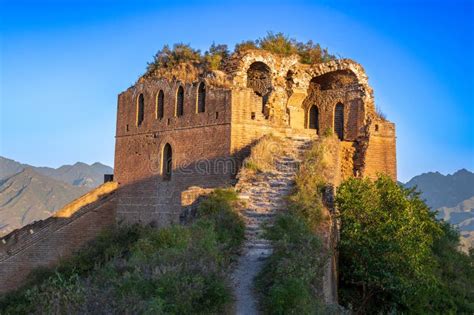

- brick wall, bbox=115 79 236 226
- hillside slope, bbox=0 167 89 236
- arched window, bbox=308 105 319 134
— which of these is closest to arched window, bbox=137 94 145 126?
brick wall, bbox=115 79 236 226

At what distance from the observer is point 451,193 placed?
4250 inches

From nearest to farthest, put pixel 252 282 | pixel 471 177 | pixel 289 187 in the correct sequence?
pixel 252 282 < pixel 289 187 < pixel 471 177

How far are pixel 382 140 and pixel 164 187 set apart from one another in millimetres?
6874

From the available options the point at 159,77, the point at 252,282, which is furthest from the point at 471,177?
the point at 252,282

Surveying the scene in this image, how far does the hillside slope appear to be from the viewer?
230 feet

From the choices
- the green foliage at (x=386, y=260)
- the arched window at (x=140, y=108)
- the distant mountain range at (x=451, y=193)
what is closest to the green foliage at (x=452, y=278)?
the green foliage at (x=386, y=260)

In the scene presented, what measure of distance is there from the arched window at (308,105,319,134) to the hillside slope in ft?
177

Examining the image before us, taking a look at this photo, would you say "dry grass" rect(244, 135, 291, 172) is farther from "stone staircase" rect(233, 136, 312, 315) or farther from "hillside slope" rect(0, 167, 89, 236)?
"hillside slope" rect(0, 167, 89, 236)

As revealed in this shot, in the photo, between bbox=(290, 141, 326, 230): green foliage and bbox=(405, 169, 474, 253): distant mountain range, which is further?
bbox=(405, 169, 474, 253): distant mountain range

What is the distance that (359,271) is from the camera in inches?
432

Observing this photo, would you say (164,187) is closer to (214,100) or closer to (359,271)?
(214,100)

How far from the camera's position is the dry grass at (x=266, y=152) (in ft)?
43.2

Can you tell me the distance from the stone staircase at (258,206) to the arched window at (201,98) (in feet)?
9.08

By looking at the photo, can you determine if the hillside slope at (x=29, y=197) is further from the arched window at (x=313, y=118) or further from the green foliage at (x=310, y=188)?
the green foliage at (x=310, y=188)
